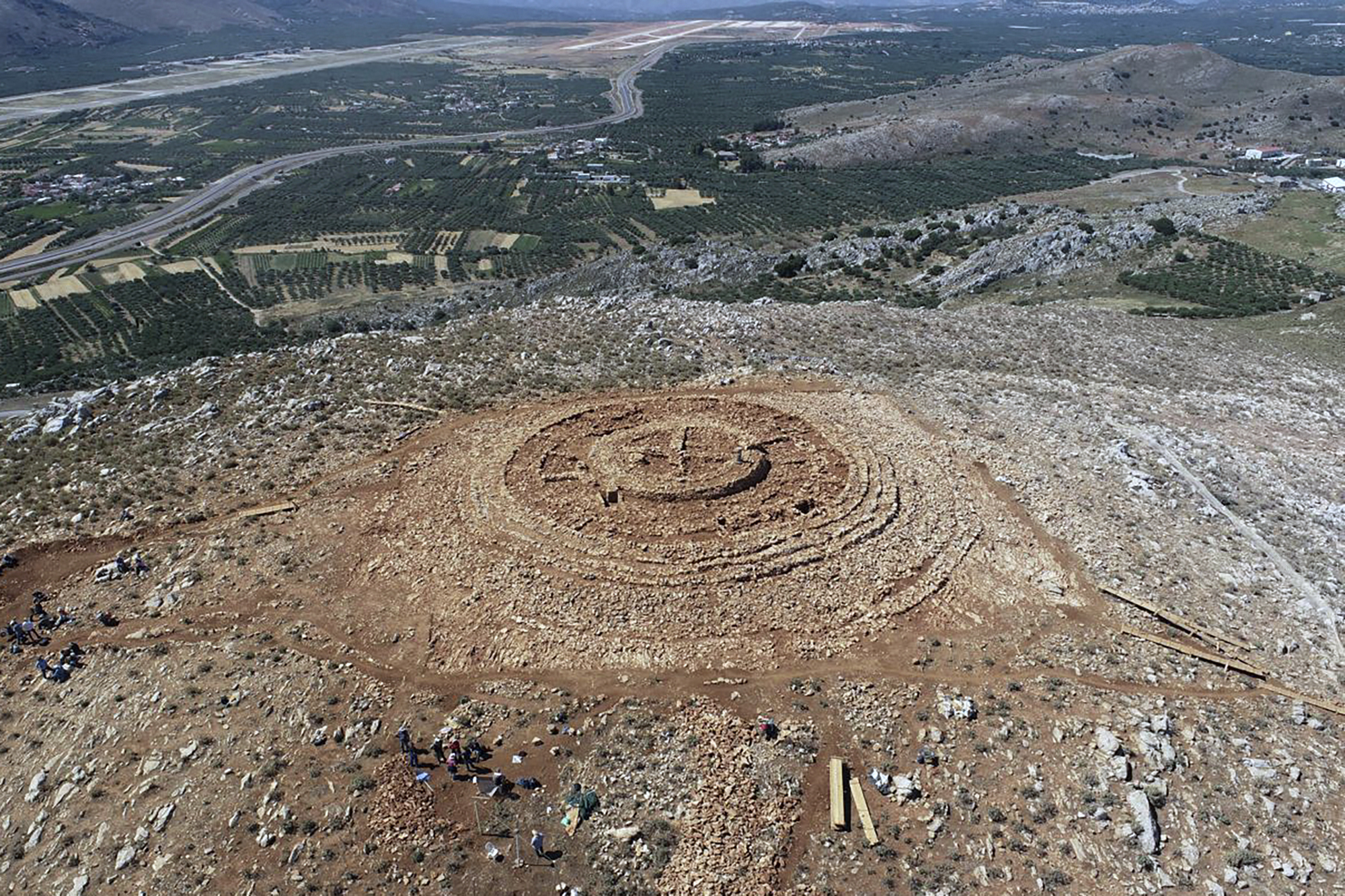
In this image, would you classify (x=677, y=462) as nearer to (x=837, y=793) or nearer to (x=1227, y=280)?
(x=837, y=793)

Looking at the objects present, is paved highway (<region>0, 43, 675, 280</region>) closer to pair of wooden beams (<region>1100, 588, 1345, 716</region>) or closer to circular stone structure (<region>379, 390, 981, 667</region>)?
circular stone structure (<region>379, 390, 981, 667</region>)

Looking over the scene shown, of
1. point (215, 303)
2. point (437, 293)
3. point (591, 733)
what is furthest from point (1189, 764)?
point (215, 303)

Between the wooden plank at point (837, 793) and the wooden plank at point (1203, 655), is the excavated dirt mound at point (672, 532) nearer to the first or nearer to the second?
the wooden plank at point (837, 793)

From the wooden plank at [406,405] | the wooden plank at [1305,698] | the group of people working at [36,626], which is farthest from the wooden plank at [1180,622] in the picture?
the group of people working at [36,626]

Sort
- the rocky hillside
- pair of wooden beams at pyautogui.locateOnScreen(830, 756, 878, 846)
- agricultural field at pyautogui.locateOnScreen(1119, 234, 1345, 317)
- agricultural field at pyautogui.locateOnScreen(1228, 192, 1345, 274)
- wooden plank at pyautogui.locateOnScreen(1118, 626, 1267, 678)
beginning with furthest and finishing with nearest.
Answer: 1. the rocky hillside
2. agricultural field at pyautogui.locateOnScreen(1228, 192, 1345, 274)
3. agricultural field at pyautogui.locateOnScreen(1119, 234, 1345, 317)
4. wooden plank at pyautogui.locateOnScreen(1118, 626, 1267, 678)
5. pair of wooden beams at pyautogui.locateOnScreen(830, 756, 878, 846)

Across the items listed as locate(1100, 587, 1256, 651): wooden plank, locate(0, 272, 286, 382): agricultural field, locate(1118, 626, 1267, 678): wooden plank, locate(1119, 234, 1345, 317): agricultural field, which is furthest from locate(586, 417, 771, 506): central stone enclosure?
locate(0, 272, 286, 382): agricultural field

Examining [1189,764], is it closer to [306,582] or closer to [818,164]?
[306,582]
